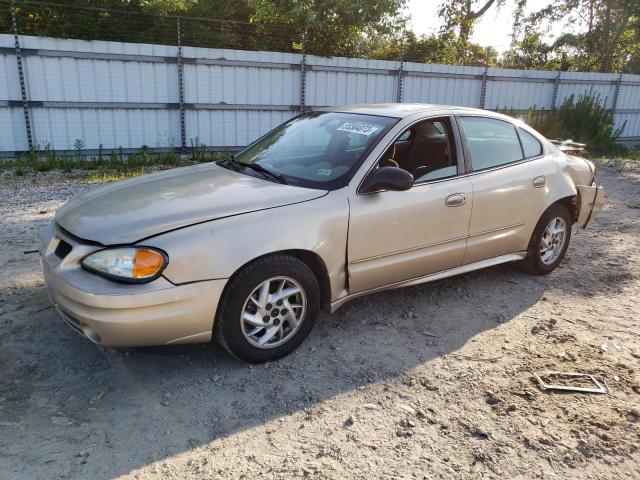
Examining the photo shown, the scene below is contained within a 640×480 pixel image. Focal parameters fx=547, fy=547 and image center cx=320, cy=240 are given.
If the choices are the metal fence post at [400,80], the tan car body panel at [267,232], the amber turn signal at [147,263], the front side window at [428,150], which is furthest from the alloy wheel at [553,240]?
the metal fence post at [400,80]

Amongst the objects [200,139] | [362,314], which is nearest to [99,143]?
[200,139]

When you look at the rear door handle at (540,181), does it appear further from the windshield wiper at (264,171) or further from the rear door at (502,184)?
the windshield wiper at (264,171)

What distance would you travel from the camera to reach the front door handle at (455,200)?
4109 millimetres

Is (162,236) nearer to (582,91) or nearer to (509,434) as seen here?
(509,434)

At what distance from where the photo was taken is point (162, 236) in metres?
3.06

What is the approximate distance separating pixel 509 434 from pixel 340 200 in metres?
1.70

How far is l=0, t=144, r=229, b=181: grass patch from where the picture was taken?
9.76m

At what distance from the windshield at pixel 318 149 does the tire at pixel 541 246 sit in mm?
1845

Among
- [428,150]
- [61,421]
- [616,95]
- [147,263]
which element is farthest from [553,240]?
[616,95]

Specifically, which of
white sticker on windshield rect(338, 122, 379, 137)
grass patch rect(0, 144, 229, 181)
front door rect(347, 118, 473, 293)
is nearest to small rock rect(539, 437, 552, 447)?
front door rect(347, 118, 473, 293)

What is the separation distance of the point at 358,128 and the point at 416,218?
0.84m

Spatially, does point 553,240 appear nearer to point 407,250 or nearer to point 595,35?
point 407,250

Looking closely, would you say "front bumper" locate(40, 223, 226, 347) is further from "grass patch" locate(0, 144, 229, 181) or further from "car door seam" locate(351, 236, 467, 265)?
"grass patch" locate(0, 144, 229, 181)

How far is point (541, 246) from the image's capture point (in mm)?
5051
